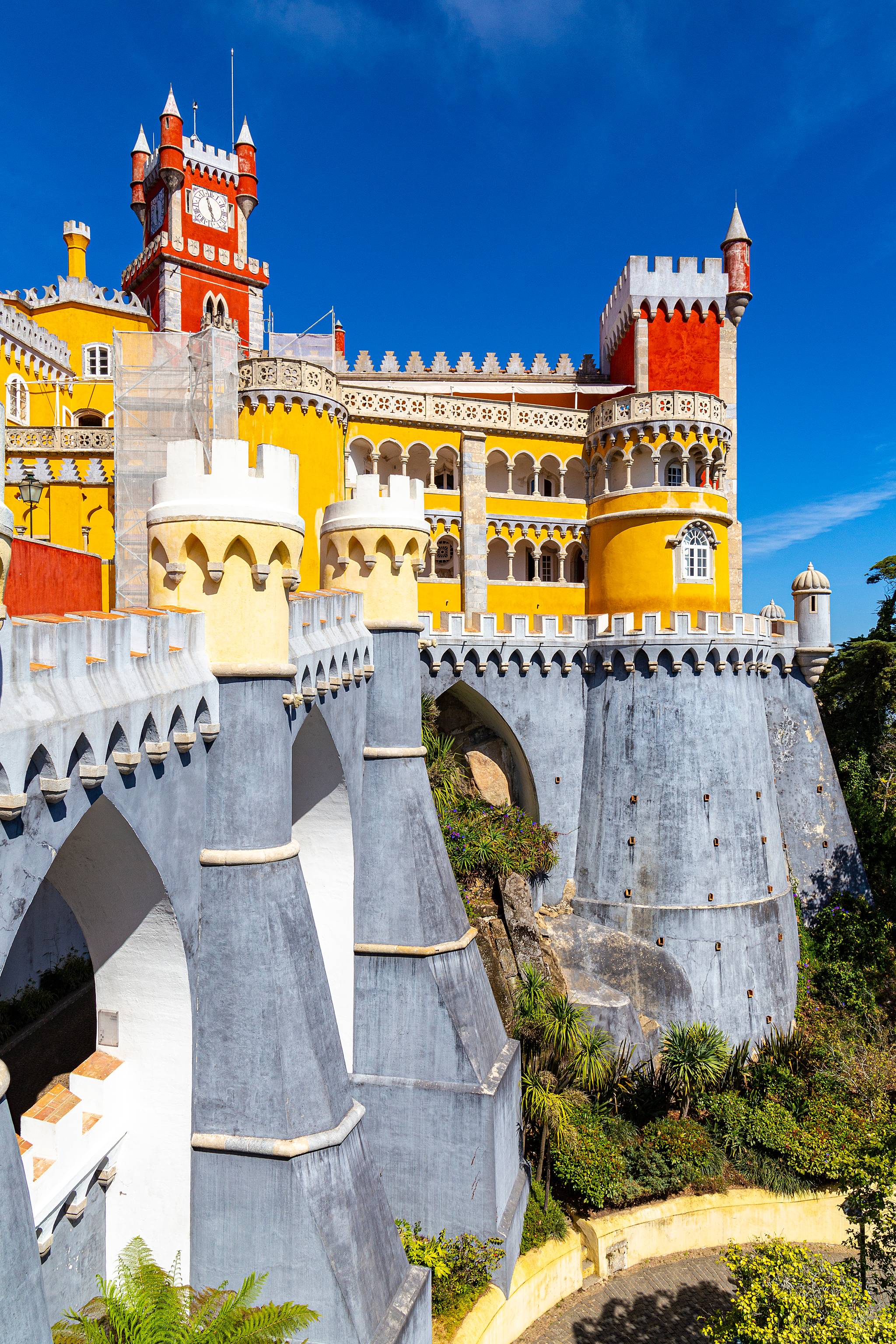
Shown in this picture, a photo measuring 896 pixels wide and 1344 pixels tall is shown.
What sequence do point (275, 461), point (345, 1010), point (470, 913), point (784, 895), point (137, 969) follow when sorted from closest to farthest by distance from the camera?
point (137, 969) < point (275, 461) < point (345, 1010) < point (470, 913) < point (784, 895)

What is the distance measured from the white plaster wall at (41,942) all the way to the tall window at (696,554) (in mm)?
20567

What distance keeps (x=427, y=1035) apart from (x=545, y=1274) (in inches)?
241

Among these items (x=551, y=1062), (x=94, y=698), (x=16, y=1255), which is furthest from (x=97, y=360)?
(x=16, y=1255)

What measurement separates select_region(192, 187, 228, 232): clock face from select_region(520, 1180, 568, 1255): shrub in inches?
1466

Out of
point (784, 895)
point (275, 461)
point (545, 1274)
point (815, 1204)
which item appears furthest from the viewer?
point (784, 895)

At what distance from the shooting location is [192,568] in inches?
349

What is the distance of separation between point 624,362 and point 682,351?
2187 millimetres

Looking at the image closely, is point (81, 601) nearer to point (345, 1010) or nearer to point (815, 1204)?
point (345, 1010)

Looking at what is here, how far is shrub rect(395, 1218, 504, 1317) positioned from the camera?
12492mm

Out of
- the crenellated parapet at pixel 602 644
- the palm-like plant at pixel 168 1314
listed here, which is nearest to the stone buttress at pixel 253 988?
the palm-like plant at pixel 168 1314

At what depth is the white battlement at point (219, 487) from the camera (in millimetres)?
8727

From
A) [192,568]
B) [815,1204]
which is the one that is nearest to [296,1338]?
[192,568]

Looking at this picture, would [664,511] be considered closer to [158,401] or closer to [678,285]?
[678,285]

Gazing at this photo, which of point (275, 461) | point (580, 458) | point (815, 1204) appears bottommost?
point (815, 1204)
